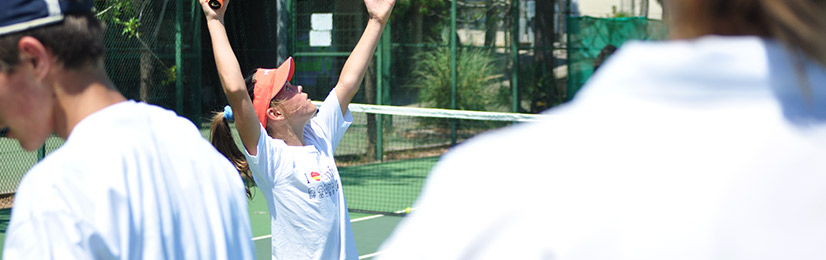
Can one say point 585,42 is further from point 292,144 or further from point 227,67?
point 227,67

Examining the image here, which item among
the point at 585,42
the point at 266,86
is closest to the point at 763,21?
the point at 266,86

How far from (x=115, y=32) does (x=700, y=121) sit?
10.8m

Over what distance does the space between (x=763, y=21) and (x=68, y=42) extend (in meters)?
1.24

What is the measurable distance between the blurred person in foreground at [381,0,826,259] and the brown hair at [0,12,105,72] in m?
1.03

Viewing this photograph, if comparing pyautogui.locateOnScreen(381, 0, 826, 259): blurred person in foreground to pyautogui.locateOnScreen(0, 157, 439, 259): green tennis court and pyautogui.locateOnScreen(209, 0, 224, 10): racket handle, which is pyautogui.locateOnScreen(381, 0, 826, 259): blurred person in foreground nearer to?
pyautogui.locateOnScreen(209, 0, 224, 10): racket handle

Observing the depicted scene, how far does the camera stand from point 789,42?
877 mm

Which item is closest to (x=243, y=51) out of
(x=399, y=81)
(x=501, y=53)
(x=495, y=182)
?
(x=399, y=81)

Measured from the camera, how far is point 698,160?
0.89m

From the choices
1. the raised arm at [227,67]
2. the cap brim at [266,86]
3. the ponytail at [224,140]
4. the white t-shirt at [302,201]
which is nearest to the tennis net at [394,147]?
the ponytail at [224,140]

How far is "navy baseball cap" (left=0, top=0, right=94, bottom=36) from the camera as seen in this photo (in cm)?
158

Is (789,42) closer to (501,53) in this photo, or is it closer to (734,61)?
(734,61)

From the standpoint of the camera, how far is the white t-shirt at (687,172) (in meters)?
0.89

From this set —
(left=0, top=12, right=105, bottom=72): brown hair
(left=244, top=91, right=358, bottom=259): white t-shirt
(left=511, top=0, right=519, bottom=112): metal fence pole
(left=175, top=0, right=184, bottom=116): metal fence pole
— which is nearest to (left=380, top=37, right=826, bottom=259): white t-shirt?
(left=0, top=12, right=105, bottom=72): brown hair

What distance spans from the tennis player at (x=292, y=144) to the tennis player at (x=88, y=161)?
5.64 ft
